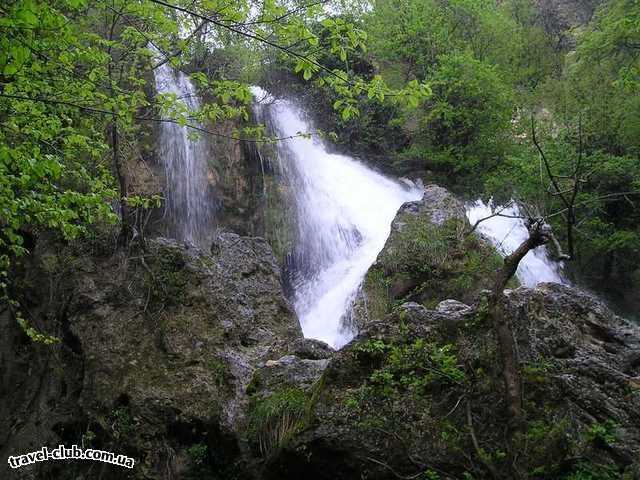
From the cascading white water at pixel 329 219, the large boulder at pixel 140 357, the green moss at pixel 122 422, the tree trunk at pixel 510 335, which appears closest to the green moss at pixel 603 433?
the tree trunk at pixel 510 335

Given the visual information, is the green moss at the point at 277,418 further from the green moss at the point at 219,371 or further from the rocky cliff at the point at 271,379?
the green moss at the point at 219,371

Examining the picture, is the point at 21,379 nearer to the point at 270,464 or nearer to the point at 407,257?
the point at 270,464

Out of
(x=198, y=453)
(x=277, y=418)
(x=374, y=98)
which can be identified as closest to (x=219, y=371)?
(x=198, y=453)

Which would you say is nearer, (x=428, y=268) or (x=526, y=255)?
(x=428, y=268)

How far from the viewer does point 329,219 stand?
1437 centimetres

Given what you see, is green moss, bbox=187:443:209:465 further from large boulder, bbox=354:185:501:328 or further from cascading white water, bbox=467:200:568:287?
cascading white water, bbox=467:200:568:287

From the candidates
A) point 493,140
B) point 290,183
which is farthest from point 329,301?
point 493,140

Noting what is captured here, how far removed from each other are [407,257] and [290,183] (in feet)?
17.6

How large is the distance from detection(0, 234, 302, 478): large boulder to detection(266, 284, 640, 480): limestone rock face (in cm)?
130

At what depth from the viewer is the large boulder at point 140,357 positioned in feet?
18.2

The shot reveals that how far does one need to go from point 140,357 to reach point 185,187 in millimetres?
7691

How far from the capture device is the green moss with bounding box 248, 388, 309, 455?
15.9ft

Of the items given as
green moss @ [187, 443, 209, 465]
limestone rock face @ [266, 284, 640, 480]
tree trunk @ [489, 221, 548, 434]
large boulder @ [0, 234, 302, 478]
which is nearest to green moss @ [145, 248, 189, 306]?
large boulder @ [0, 234, 302, 478]

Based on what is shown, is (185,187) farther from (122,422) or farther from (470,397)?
(470,397)
